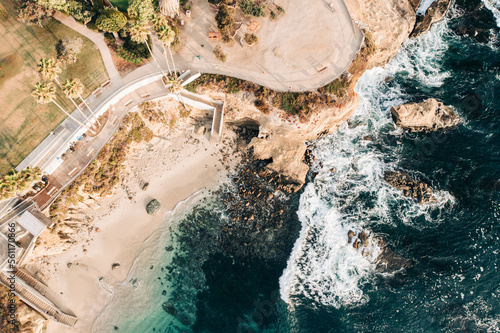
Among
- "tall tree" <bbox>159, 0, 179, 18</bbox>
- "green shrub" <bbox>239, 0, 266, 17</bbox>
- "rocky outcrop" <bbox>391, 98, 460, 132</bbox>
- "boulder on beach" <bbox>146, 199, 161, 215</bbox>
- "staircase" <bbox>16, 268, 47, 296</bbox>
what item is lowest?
"rocky outcrop" <bbox>391, 98, 460, 132</bbox>

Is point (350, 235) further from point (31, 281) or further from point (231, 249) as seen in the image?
point (31, 281)

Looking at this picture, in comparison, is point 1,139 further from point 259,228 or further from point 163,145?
point 259,228

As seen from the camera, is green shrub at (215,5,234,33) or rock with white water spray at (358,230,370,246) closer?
green shrub at (215,5,234,33)

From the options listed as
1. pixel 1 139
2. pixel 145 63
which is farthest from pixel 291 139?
pixel 1 139

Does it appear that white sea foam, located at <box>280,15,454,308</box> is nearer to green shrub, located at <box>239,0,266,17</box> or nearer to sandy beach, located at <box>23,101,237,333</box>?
sandy beach, located at <box>23,101,237,333</box>

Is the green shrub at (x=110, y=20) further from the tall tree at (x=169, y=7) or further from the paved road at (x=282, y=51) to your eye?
the tall tree at (x=169, y=7)

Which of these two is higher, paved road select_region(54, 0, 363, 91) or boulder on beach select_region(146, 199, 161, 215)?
paved road select_region(54, 0, 363, 91)

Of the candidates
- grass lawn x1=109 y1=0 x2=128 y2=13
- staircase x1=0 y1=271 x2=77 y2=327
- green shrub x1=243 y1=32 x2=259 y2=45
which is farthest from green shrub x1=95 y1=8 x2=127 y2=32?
staircase x1=0 y1=271 x2=77 y2=327
